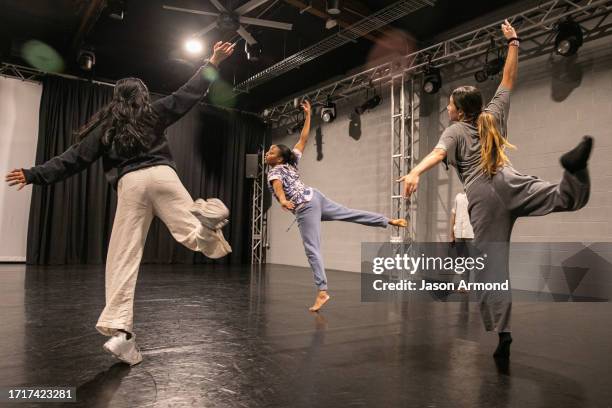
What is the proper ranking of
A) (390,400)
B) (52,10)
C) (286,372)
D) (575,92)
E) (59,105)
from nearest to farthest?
(390,400), (286,372), (575,92), (52,10), (59,105)

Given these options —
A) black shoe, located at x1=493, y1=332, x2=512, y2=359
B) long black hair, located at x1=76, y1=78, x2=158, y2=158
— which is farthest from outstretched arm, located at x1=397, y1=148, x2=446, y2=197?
long black hair, located at x1=76, y1=78, x2=158, y2=158

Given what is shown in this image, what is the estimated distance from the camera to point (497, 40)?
530cm

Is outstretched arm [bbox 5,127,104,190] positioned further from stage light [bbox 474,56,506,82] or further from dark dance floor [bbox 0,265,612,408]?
stage light [bbox 474,56,506,82]

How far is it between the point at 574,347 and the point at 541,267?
120 inches

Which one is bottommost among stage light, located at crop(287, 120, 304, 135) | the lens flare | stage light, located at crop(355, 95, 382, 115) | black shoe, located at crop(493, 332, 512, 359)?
black shoe, located at crop(493, 332, 512, 359)

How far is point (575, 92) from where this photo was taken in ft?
15.9

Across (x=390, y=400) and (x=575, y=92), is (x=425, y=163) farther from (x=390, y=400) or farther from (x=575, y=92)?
(x=575, y=92)

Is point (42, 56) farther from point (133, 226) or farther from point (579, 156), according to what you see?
point (579, 156)

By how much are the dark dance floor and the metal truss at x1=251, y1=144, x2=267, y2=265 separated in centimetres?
580

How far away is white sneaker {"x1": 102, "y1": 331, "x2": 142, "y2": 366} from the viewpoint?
1.71 meters

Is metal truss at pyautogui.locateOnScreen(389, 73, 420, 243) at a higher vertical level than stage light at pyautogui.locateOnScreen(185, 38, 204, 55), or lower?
lower

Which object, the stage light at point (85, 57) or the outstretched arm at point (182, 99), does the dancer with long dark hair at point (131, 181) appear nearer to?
the outstretched arm at point (182, 99)

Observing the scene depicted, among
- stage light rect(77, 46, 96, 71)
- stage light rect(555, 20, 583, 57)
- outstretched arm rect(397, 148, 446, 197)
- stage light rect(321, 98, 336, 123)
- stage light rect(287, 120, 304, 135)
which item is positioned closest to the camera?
outstretched arm rect(397, 148, 446, 197)

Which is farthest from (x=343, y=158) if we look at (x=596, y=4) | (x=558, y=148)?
(x=596, y=4)
